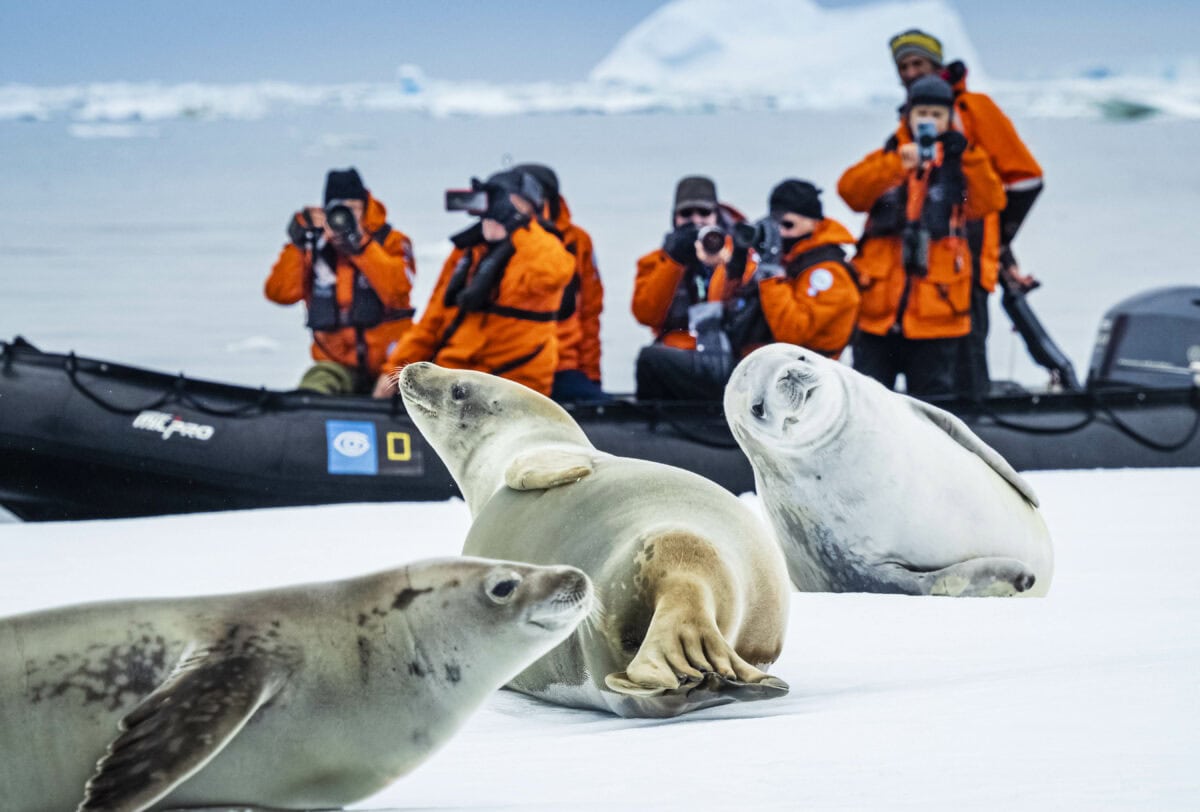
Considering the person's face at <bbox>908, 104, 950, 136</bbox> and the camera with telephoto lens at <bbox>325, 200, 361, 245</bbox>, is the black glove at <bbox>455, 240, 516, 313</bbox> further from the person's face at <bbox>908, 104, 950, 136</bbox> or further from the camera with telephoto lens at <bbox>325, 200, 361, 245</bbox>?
the person's face at <bbox>908, 104, 950, 136</bbox>

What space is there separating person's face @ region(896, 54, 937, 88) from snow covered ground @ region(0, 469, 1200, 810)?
2544 mm

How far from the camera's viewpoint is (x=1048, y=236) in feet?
59.7

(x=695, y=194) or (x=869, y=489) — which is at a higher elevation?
(x=695, y=194)

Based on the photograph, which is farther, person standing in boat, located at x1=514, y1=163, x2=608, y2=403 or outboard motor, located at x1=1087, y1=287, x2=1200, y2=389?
outboard motor, located at x1=1087, y1=287, x2=1200, y2=389

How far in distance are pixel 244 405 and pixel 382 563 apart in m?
1.52

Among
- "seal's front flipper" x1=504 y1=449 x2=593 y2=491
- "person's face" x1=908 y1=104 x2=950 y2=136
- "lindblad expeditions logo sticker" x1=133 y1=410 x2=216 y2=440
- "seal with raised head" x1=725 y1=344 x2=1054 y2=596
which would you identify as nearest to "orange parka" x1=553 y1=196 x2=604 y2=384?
"person's face" x1=908 y1=104 x2=950 y2=136

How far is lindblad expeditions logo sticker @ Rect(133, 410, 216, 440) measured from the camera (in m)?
6.13

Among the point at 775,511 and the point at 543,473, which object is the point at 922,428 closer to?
the point at 775,511

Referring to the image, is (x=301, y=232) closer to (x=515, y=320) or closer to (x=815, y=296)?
(x=515, y=320)

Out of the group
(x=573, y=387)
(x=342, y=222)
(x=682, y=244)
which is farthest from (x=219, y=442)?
(x=682, y=244)

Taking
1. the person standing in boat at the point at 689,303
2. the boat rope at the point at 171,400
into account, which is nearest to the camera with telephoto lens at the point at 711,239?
the person standing in boat at the point at 689,303

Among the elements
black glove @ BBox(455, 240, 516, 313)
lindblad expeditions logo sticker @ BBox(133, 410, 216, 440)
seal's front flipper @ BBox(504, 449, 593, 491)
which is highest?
black glove @ BBox(455, 240, 516, 313)

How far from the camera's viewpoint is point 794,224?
20.5 ft

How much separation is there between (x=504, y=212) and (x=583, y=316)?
0.81 metres
